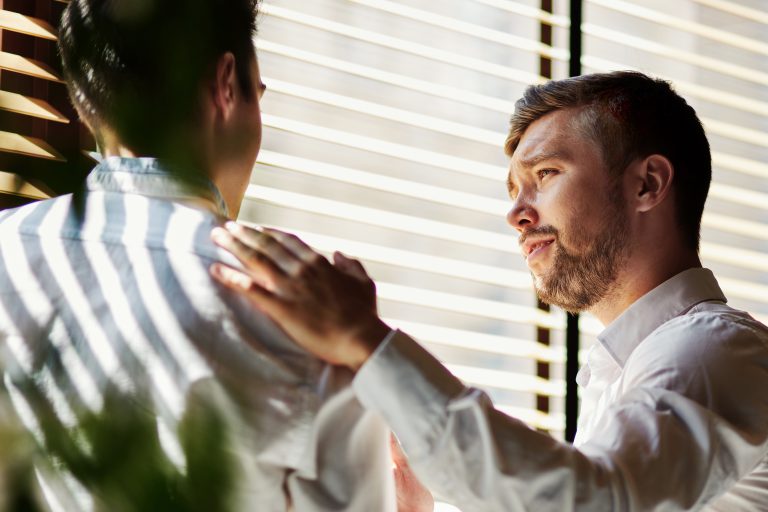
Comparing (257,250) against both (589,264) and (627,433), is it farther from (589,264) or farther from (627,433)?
(589,264)

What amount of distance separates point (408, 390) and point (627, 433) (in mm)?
353

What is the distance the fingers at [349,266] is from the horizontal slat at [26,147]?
61 cm

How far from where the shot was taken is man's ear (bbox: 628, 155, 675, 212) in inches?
72.4

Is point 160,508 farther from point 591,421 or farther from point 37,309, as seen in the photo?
point 591,421

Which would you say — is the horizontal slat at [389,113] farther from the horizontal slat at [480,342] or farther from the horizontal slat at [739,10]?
the horizontal slat at [739,10]

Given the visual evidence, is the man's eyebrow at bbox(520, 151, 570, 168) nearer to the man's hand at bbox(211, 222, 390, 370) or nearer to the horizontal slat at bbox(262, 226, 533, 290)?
the horizontal slat at bbox(262, 226, 533, 290)

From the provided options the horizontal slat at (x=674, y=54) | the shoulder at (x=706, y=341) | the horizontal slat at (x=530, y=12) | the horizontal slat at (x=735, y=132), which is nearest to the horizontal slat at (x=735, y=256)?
the horizontal slat at (x=735, y=132)

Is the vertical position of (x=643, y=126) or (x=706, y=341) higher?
(x=643, y=126)

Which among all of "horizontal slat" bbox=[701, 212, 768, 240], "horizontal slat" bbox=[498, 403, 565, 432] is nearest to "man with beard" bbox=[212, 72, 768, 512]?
"horizontal slat" bbox=[498, 403, 565, 432]

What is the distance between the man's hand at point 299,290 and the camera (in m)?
0.89

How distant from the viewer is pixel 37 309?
0.89m

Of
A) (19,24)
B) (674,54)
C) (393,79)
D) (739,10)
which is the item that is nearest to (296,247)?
(19,24)

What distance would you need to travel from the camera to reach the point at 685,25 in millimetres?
3025

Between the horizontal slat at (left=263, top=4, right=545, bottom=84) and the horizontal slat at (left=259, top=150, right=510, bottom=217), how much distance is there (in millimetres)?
338
